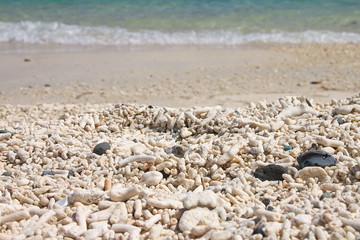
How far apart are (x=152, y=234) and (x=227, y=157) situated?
910mm

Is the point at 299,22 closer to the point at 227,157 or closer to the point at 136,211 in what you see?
the point at 227,157

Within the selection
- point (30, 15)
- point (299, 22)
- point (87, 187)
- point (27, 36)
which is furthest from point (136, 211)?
point (30, 15)

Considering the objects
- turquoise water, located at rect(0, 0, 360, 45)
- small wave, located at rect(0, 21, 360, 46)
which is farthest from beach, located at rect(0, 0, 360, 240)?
turquoise water, located at rect(0, 0, 360, 45)

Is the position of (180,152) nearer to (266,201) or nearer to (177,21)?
(266,201)

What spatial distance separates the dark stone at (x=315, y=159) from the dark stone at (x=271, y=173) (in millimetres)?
135

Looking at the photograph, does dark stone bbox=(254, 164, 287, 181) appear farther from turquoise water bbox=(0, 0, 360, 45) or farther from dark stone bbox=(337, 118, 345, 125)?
turquoise water bbox=(0, 0, 360, 45)

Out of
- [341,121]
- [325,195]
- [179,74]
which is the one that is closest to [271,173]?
[325,195]

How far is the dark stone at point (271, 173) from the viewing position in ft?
8.69

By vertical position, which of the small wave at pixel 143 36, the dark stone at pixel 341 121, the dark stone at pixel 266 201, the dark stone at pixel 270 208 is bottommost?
the dark stone at pixel 266 201

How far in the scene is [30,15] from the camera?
1276 cm

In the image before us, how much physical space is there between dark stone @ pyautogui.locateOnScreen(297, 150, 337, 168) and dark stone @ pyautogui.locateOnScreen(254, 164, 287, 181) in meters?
0.14

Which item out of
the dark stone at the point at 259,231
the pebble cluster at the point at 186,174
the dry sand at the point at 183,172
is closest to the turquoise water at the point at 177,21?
the dry sand at the point at 183,172

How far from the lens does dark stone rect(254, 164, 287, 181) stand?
2648mm

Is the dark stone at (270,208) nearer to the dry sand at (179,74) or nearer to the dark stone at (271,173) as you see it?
the dark stone at (271,173)
